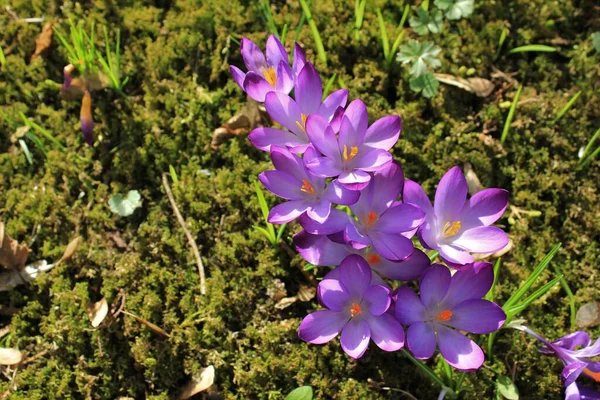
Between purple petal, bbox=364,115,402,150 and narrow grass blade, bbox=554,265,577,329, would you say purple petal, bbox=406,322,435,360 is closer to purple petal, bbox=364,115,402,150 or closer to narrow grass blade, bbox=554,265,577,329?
purple petal, bbox=364,115,402,150

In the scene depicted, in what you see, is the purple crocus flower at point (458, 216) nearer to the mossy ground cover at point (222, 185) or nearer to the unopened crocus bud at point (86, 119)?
the mossy ground cover at point (222, 185)

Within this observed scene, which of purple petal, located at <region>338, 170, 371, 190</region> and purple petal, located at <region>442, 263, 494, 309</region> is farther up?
purple petal, located at <region>338, 170, 371, 190</region>

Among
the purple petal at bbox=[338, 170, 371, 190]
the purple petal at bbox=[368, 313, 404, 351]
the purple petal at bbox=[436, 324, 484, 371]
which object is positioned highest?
the purple petal at bbox=[338, 170, 371, 190]

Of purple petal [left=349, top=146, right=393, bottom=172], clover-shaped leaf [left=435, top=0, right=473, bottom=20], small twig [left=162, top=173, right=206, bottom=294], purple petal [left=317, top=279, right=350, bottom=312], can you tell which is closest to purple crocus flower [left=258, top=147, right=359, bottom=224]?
purple petal [left=349, top=146, right=393, bottom=172]

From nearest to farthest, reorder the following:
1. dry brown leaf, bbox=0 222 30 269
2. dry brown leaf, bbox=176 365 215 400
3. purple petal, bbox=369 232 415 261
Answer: purple petal, bbox=369 232 415 261
dry brown leaf, bbox=176 365 215 400
dry brown leaf, bbox=0 222 30 269

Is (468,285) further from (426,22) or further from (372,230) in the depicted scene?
(426,22)

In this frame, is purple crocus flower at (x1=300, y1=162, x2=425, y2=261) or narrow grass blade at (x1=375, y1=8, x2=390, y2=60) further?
narrow grass blade at (x1=375, y1=8, x2=390, y2=60)

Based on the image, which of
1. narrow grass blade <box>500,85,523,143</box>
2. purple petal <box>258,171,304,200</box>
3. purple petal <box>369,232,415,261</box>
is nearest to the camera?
purple petal <box>369,232,415,261</box>

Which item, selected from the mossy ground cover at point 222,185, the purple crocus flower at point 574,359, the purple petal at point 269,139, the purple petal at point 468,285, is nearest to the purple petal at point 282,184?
the purple petal at point 269,139
